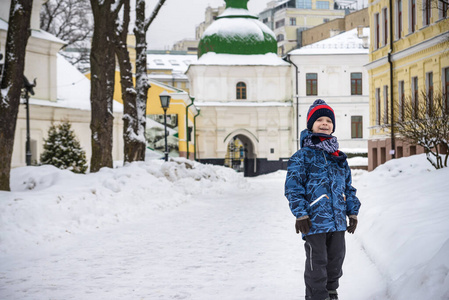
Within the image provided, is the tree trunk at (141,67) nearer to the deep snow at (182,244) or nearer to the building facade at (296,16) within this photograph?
the deep snow at (182,244)

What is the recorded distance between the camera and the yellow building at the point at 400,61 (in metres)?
21.7

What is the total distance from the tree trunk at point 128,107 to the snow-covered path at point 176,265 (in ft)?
23.2

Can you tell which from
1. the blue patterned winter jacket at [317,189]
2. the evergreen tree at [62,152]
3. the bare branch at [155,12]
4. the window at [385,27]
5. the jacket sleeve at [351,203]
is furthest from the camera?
the window at [385,27]

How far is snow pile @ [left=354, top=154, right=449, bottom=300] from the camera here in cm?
404

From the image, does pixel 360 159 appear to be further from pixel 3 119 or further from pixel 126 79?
pixel 3 119

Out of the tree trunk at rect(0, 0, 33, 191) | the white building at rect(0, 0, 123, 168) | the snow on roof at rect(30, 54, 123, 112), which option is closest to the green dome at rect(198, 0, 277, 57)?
the snow on roof at rect(30, 54, 123, 112)

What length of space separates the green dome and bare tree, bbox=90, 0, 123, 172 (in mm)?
33613

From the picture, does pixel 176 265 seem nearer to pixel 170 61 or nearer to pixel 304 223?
pixel 304 223

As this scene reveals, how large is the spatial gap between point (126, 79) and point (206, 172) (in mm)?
5146

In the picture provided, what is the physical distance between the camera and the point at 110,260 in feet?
25.0

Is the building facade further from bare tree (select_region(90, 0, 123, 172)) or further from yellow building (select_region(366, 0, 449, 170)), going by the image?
bare tree (select_region(90, 0, 123, 172))

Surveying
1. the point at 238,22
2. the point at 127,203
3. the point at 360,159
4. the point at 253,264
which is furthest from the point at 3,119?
the point at 238,22

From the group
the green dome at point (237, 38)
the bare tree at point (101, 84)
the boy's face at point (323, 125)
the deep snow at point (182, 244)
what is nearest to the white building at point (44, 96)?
the bare tree at point (101, 84)

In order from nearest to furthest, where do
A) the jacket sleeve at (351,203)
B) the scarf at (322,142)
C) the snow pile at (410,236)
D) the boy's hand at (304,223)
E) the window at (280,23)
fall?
the snow pile at (410,236) → the boy's hand at (304,223) → the scarf at (322,142) → the jacket sleeve at (351,203) → the window at (280,23)
